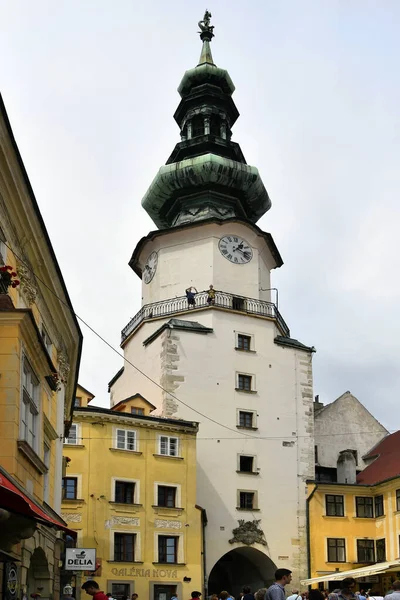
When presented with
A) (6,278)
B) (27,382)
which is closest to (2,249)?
(6,278)

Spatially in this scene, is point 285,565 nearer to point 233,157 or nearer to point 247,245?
point 247,245

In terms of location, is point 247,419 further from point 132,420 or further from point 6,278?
point 6,278

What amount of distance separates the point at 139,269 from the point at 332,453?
16.3 metres

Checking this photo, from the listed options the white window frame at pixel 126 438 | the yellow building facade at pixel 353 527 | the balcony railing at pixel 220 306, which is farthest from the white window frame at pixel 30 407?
the balcony railing at pixel 220 306

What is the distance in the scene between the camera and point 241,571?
158 feet

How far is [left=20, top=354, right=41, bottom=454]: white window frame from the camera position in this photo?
15867 millimetres

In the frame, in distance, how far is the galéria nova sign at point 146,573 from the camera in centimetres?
3769

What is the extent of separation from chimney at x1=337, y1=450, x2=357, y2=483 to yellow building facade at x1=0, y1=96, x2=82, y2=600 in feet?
91.8

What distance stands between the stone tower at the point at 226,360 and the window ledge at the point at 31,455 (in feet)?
88.3

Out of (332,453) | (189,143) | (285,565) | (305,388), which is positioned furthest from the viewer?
(189,143)

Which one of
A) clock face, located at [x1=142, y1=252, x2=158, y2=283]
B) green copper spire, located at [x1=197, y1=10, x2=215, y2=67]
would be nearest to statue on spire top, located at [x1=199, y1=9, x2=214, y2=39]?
green copper spire, located at [x1=197, y1=10, x2=215, y2=67]

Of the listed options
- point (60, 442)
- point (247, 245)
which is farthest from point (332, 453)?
point (60, 442)

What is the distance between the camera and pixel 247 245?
5134 cm

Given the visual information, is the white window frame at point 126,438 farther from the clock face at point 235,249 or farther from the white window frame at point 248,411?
the clock face at point 235,249
